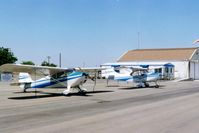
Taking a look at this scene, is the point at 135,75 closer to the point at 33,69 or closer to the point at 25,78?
the point at 25,78

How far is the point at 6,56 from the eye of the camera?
77.5m

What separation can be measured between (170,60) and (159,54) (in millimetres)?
5920

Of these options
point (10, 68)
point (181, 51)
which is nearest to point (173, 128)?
point (10, 68)

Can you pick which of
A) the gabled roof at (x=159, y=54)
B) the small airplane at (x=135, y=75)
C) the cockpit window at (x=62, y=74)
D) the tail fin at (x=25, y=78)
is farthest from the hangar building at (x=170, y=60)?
the cockpit window at (x=62, y=74)

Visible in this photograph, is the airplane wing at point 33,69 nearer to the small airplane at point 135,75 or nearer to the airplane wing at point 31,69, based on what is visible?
the airplane wing at point 31,69

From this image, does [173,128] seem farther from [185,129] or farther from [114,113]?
[114,113]

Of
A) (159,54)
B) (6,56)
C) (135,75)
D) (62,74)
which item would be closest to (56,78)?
(62,74)

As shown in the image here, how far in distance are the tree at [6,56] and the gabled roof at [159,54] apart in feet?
77.1

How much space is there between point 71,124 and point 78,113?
2805 mm

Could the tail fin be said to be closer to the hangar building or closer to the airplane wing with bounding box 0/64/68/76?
the airplane wing with bounding box 0/64/68/76

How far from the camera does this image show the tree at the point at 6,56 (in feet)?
252

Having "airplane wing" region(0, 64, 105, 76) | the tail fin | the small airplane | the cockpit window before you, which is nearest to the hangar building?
the small airplane

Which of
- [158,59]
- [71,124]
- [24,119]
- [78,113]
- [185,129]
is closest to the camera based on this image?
[185,129]

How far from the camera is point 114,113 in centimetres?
1333
